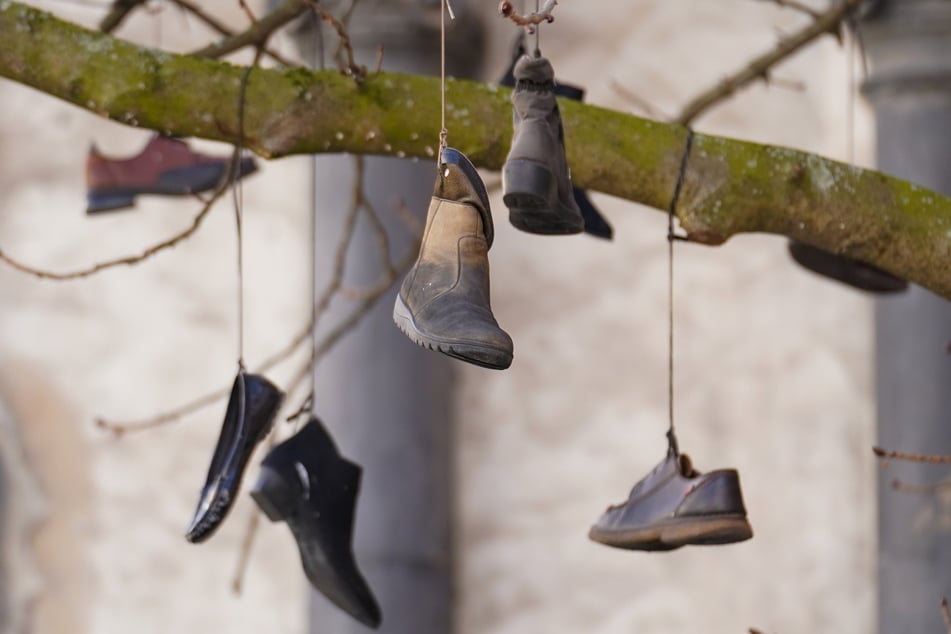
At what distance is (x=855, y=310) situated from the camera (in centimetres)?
353

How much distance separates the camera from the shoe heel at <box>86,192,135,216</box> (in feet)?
8.59

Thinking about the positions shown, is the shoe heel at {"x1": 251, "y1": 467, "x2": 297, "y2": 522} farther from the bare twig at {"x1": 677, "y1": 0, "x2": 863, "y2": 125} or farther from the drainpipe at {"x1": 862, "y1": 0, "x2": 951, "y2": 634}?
the drainpipe at {"x1": 862, "y1": 0, "x2": 951, "y2": 634}

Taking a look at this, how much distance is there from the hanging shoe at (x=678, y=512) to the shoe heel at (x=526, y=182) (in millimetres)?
444

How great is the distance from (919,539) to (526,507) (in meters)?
0.88

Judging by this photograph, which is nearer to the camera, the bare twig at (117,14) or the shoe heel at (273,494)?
the shoe heel at (273,494)

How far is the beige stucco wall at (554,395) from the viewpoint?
351cm

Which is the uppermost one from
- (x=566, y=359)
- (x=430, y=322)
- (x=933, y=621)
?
(x=566, y=359)

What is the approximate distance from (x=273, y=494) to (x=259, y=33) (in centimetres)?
69

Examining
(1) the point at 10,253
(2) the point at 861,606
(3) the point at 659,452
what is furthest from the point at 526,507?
(1) the point at 10,253

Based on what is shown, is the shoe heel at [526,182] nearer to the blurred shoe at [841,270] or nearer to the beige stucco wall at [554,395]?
the blurred shoe at [841,270]

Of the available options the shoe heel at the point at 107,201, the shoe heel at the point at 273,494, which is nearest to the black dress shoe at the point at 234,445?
the shoe heel at the point at 273,494

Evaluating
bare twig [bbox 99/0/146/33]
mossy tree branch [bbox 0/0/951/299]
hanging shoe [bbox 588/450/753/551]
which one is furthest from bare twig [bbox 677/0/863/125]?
bare twig [bbox 99/0/146/33]

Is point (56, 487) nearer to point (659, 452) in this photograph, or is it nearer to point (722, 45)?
point (659, 452)

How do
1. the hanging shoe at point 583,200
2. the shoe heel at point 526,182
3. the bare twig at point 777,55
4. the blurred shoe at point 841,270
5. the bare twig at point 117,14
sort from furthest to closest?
the bare twig at point 777,55 < the bare twig at point 117,14 < the blurred shoe at point 841,270 < the hanging shoe at point 583,200 < the shoe heel at point 526,182
